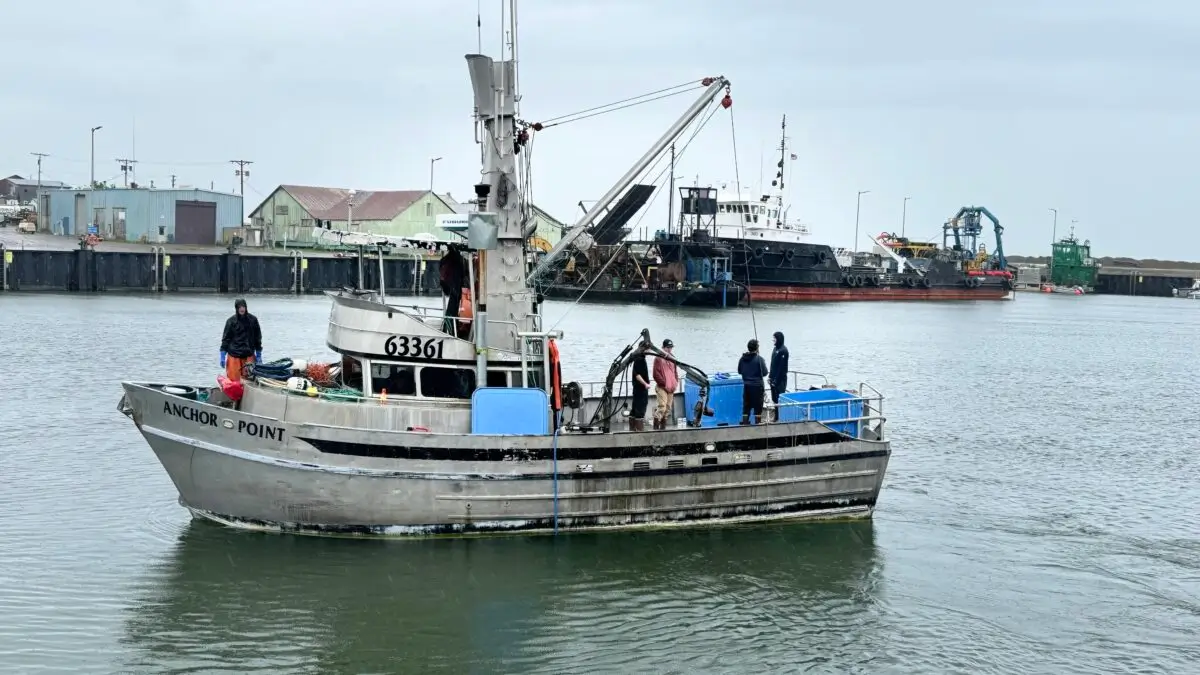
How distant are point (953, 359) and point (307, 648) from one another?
39.3 metres

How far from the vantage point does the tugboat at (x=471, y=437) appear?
14.9 metres

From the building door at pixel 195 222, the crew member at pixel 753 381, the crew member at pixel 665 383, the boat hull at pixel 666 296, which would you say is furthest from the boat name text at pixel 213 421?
the building door at pixel 195 222

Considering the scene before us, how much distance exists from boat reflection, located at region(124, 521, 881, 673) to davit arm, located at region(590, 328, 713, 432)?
5.56 feet

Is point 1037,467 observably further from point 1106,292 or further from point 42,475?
point 1106,292

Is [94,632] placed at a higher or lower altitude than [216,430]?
lower

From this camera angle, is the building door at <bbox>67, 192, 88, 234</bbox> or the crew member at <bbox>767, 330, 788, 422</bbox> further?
the building door at <bbox>67, 192, 88, 234</bbox>

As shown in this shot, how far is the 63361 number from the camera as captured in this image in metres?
15.3

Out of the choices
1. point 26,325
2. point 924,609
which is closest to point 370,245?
point 924,609

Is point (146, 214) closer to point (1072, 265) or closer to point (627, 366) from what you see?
point (627, 366)

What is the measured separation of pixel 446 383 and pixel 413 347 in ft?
2.32

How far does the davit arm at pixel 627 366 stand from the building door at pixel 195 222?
72.1m

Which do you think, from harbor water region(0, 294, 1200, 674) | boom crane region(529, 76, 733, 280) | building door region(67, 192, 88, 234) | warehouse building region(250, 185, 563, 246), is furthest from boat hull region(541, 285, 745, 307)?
boom crane region(529, 76, 733, 280)

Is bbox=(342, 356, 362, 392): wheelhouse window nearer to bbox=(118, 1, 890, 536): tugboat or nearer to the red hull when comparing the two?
bbox=(118, 1, 890, 536): tugboat

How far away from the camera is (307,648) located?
1250 cm
